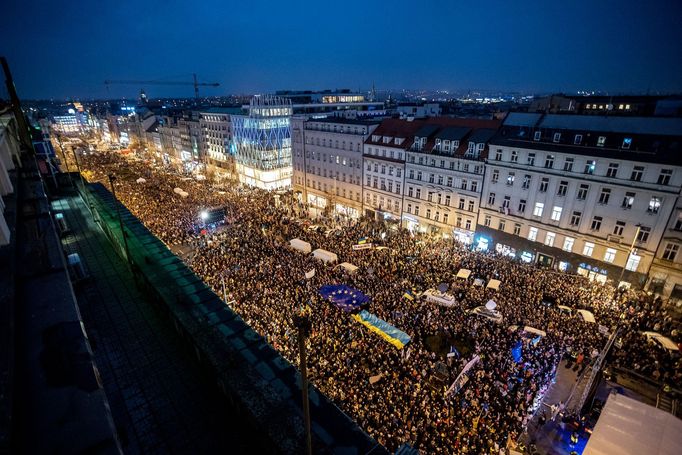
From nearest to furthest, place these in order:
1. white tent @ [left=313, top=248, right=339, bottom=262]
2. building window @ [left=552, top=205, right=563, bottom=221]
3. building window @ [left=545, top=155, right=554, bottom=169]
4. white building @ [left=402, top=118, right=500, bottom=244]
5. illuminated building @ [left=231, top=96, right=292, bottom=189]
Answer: building window @ [left=545, top=155, right=554, bottom=169] < white tent @ [left=313, top=248, right=339, bottom=262] < building window @ [left=552, top=205, right=563, bottom=221] < white building @ [left=402, top=118, right=500, bottom=244] < illuminated building @ [left=231, top=96, right=292, bottom=189]

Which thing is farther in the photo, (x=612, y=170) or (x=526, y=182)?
(x=526, y=182)

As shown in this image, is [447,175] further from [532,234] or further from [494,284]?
[494,284]

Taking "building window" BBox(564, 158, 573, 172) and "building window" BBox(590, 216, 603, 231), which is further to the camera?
"building window" BBox(564, 158, 573, 172)

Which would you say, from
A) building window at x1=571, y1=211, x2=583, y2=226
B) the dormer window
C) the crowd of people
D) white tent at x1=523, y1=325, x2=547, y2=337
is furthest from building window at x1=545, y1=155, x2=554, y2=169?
white tent at x1=523, y1=325, x2=547, y2=337

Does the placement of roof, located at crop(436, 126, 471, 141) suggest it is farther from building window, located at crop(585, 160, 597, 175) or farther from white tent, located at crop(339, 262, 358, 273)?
white tent, located at crop(339, 262, 358, 273)

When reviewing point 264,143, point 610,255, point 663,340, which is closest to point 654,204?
point 610,255

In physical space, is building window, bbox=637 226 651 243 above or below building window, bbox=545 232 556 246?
above

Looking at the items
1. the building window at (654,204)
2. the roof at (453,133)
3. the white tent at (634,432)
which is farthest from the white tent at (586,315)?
the roof at (453,133)

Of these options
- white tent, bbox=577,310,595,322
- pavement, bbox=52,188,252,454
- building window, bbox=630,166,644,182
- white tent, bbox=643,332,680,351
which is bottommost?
white tent, bbox=577,310,595,322
